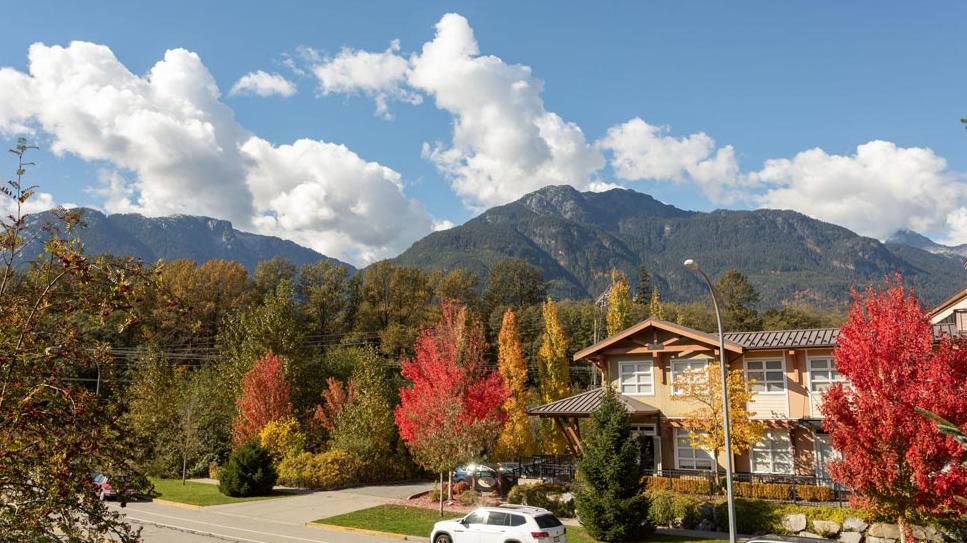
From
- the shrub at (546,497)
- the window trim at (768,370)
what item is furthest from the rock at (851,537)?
the shrub at (546,497)

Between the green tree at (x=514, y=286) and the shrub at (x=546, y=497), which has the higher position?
the green tree at (x=514, y=286)

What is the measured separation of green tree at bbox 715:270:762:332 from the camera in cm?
7225

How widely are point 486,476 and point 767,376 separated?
1425cm

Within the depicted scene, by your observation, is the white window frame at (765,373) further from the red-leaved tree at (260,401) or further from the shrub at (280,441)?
the red-leaved tree at (260,401)

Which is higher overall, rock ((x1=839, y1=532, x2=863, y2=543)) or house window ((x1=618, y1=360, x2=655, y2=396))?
house window ((x1=618, y1=360, x2=655, y2=396))

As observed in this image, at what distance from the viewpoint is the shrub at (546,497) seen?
25500 mm

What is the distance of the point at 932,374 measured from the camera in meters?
16.7

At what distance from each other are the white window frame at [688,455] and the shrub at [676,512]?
4.95 m

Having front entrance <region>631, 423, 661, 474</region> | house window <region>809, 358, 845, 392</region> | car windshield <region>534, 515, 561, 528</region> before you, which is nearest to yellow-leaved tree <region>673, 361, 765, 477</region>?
front entrance <region>631, 423, 661, 474</region>

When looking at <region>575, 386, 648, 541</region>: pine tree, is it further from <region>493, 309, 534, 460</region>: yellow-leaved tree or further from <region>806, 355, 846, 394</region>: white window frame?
<region>493, 309, 534, 460</region>: yellow-leaved tree

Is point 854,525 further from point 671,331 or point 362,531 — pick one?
point 362,531

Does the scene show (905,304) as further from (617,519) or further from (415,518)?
(415,518)

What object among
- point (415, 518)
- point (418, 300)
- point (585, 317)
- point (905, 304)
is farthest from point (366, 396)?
point (585, 317)

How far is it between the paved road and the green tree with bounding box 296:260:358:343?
127ft
